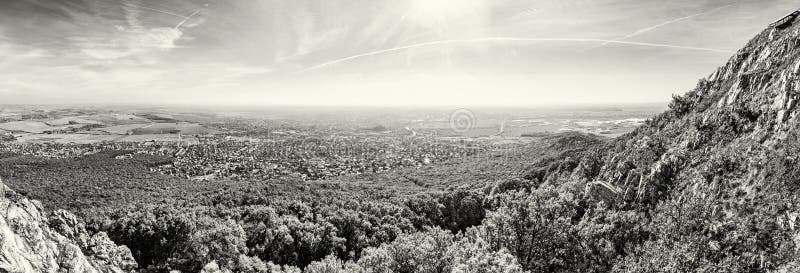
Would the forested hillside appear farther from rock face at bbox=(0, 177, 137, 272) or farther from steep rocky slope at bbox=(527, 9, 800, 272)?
rock face at bbox=(0, 177, 137, 272)

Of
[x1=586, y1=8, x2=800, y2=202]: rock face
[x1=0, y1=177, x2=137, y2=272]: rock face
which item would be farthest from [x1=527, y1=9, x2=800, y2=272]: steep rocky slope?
[x1=0, y1=177, x2=137, y2=272]: rock face

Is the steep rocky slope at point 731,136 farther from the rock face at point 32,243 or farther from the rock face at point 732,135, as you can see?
the rock face at point 32,243

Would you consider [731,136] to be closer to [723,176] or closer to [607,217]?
[723,176]

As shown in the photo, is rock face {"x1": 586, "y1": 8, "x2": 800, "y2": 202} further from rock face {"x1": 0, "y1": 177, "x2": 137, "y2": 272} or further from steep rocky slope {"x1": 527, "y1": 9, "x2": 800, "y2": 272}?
rock face {"x1": 0, "y1": 177, "x2": 137, "y2": 272}

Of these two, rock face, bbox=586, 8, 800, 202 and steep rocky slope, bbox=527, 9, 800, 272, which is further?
rock face, bbox=586, 8, 800, 202

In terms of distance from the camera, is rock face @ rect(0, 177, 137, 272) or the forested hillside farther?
the forested hillside

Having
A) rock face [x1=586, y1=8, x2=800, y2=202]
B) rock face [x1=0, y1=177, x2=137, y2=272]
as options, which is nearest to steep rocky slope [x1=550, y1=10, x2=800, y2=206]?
rock face [x1=586, y1=8, x2=800, y2=202]

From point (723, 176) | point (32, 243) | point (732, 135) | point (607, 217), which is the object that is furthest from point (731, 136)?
point (32, 243)

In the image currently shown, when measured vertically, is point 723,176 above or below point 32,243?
below

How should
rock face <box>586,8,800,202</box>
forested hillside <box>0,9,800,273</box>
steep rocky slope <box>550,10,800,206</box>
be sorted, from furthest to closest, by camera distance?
rock face <box>586,8,800,202</box> → steep rocky slope <box>550,10,800,206</box> → forested hillside <box>0,9,800,273</box>

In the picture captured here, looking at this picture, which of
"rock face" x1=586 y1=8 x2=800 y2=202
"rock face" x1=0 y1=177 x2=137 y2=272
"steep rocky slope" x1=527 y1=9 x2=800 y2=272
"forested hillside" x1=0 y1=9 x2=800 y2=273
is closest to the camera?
"rock face" x1=0 y1=177 x2=137 y2=272

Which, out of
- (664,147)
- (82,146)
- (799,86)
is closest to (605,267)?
(799,86)
